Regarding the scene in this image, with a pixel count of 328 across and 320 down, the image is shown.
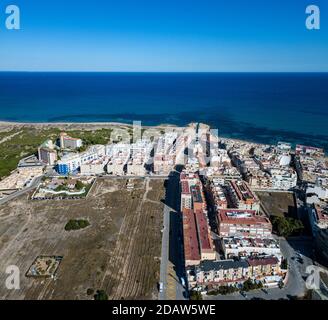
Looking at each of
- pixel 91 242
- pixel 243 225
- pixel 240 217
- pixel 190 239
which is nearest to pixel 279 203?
pixel 240 217

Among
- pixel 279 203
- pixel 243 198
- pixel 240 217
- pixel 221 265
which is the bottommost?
pixel 221 265

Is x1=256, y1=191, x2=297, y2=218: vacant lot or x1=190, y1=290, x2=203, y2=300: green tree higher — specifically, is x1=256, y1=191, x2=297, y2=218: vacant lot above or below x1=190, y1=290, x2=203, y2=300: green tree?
above

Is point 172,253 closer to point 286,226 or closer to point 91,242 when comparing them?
point 91,242

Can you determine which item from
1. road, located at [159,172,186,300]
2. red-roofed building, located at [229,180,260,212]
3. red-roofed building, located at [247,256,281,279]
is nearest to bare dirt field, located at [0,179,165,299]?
road, located at [159,172,186,300]

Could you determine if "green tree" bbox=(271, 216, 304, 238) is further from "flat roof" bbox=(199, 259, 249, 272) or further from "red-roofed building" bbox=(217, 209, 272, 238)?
"flat roof" bbox=(199, 259, 249, 272)

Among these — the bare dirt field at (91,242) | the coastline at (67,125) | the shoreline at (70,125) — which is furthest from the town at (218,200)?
the coastline at (67,125)

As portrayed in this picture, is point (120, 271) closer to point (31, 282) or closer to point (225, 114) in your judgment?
point (31, 282)
